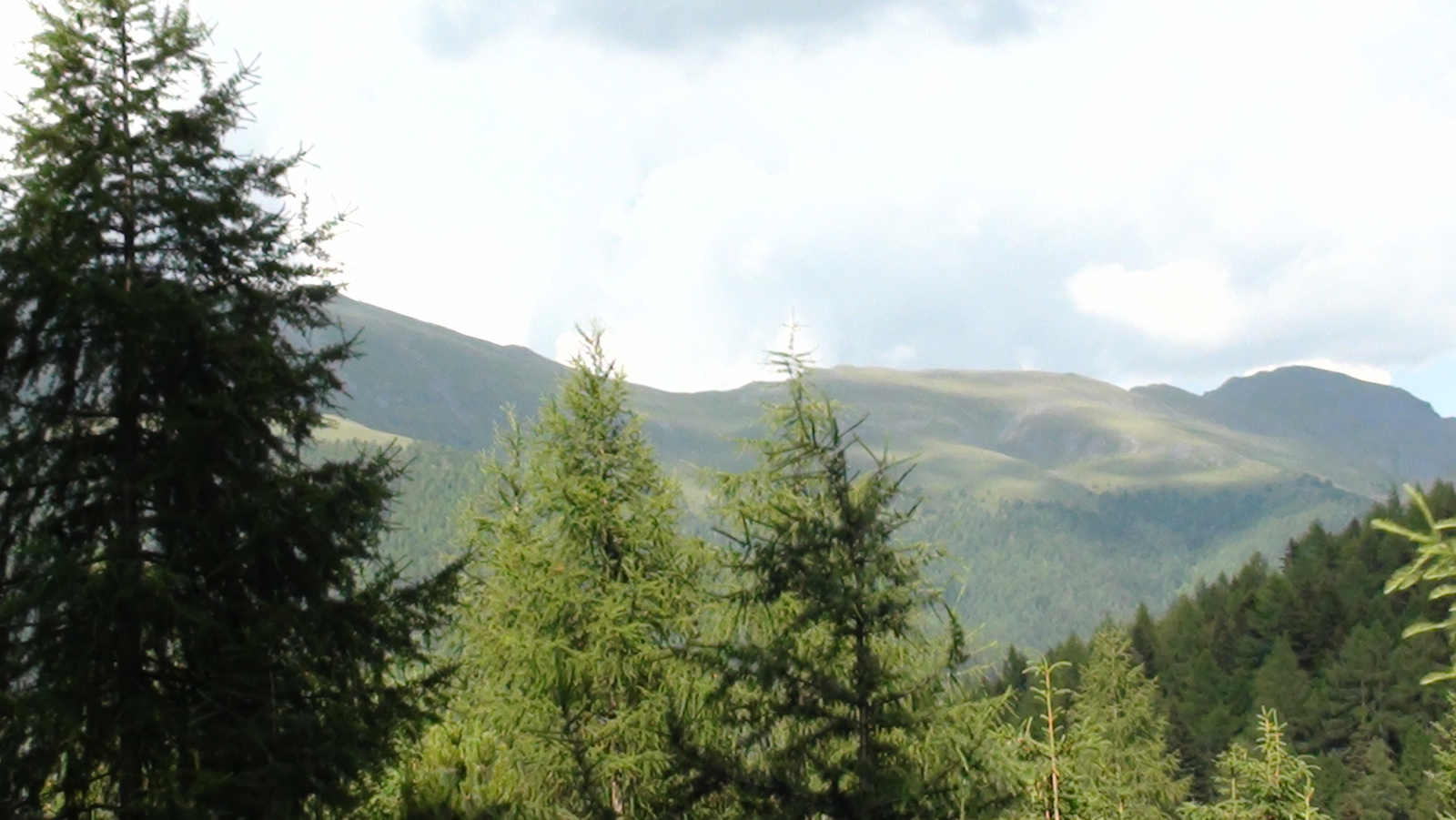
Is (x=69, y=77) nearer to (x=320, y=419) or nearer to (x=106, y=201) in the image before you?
(x=106, y=201)

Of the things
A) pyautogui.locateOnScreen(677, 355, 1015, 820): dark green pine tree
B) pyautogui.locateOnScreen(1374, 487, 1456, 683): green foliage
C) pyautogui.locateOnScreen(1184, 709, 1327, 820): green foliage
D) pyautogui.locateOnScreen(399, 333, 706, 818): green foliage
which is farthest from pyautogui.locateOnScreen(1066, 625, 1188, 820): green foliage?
pyautogui.locateOnScreen(1374, 487, 1456, 683): green foliage

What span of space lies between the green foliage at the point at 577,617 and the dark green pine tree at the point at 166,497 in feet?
15.1

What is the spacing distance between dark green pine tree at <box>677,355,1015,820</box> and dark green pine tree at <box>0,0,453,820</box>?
2914mm

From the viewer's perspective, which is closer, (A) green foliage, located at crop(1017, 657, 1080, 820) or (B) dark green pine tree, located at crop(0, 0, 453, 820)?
(B) dark green pine tree, located at crop(0, 0, 453, 820)

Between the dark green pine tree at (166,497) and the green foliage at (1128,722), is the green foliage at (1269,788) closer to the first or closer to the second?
the dark green pine tree at (166,497)

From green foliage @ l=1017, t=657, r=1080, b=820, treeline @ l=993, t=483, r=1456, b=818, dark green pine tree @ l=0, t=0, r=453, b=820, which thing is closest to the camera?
dark green pine tree @ l=0, t=0, r=453, b=820

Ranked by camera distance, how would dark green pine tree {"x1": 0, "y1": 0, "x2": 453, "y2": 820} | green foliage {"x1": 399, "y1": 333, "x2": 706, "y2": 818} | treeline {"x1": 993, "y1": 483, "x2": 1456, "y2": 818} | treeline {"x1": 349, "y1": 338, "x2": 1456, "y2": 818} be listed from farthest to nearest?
treeline {"x1": 993, "y1": 483, "x2": 1456, "y2": 818} → green foliage {"x1": 399, "y1": 333, "x2": 706, "y2": 818} → treeline {"x1": 349, "y1": 338, "x2": 1456, "y2": 818} → dark green pine tree {"x1": 0, "y1": 0, "x2": 453, "y2": 820}

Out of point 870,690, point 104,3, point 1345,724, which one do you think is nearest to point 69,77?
point 104,3

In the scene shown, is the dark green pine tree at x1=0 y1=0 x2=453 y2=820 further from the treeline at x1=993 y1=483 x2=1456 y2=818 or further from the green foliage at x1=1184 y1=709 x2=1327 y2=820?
the treeline at x1=993 y1=483 x2=1456 y2=818

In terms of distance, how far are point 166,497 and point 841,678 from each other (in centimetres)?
600

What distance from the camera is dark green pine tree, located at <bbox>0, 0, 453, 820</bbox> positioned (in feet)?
32.0

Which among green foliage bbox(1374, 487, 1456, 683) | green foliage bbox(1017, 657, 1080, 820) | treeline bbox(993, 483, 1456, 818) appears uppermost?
green foliage bbox(1374, 487, 1456, 683)

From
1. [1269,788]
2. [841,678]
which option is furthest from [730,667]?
[1269,788]

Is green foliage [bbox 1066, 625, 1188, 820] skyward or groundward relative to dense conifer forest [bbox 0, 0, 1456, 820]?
groundward
